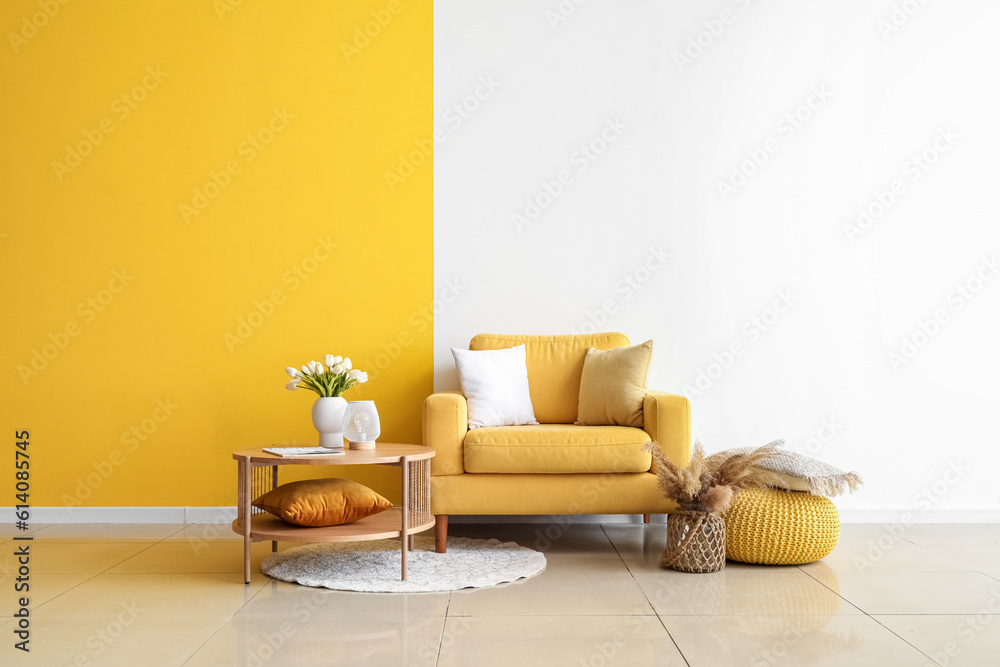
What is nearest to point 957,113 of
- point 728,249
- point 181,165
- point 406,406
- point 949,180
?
point 949,180

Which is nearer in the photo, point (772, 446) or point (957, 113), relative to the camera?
point (772, 446)

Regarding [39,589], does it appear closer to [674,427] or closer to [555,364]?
[555,364]

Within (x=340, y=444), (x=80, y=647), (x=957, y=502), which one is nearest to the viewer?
(x=80, y=647)

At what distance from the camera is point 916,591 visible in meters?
2.92

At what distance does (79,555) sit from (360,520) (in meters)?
1.25

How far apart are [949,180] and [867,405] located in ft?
4.16

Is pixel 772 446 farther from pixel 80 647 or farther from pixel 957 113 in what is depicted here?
pixel 80 647

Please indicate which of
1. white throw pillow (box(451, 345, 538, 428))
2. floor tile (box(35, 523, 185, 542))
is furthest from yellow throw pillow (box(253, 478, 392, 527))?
floor tile (box(35, 523, 185, 542))

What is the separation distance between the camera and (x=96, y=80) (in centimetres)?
→ 430

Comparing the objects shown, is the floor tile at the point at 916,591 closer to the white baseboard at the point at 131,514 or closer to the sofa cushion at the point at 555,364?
the sofa cushion at the point at 555,364

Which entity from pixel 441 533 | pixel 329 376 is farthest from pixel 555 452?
pixel 329 376

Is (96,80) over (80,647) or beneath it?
over

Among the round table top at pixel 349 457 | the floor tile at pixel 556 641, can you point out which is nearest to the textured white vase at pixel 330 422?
the round table top at pixel 349 457

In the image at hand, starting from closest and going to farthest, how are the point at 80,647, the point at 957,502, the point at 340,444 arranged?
the point at 80,647 → the point at 340,444 → the point at 957,502
